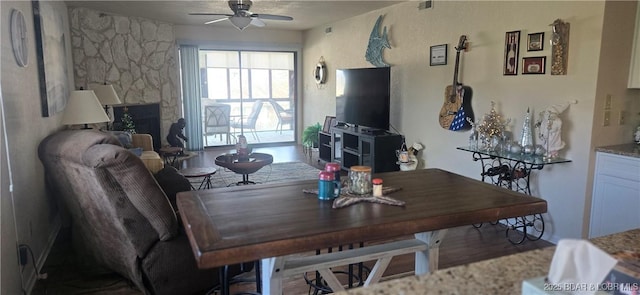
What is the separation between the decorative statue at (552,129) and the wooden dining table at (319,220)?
1.47 metres

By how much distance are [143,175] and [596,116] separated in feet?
10.5

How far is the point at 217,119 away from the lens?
8.02 m

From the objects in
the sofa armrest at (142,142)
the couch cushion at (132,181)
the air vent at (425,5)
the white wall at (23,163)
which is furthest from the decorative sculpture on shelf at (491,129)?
the sofa armrest at (142,142)

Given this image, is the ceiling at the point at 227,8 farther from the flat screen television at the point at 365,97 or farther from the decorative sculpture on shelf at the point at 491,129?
the decorative sculpture on shelf at the point at 491,129

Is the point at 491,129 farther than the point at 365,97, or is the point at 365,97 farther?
the point at 365,97

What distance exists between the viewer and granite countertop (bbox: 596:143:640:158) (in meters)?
2.95

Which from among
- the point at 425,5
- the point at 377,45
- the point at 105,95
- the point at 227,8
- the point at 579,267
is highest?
the point at 227,8

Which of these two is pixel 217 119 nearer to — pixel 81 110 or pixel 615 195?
pixel 81 110

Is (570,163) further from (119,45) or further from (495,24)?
(119,45)

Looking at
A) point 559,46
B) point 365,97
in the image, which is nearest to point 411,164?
point 365,97

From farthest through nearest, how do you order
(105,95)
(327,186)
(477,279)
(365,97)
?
(365,97), (105,95), (327,186), (477,279)

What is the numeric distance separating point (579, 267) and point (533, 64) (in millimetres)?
3281

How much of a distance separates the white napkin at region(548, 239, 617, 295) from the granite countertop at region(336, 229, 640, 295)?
166 millimetres

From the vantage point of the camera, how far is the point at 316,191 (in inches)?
80.5
